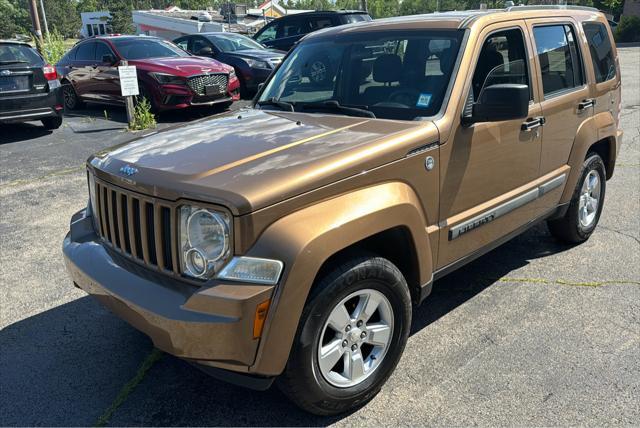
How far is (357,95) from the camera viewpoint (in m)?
3.60

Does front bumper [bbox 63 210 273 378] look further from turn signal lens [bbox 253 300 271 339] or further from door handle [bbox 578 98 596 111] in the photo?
door handle [bbox 578 98 596 111]

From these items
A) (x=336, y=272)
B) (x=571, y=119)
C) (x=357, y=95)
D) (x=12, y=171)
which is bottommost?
(x=12, y=171)

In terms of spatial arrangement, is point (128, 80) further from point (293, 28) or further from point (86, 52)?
point (293, 28)

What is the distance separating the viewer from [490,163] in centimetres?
346

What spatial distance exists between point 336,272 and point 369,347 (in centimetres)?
60

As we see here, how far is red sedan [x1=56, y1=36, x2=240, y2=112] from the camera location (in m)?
10.5

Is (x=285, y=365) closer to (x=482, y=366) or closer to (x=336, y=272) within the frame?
(x=336, y=272)

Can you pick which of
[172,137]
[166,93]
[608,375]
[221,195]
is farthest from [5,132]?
[608,375]

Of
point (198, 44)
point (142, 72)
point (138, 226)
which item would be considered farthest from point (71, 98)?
point (138, 226)

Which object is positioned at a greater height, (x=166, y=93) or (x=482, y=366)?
(x=166, y=93)

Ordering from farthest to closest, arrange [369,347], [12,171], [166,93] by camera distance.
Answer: [166,93]
[12,171]
[369,347]

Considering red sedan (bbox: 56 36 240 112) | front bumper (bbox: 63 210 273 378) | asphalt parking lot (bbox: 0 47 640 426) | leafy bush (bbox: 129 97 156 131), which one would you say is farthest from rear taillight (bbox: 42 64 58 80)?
front bumper (bbox: 63 210 273 378)

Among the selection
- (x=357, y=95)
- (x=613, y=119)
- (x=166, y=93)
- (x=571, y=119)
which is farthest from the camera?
(x=166, y=93)

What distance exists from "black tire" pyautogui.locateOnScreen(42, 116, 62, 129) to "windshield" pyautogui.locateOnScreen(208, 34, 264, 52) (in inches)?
184
